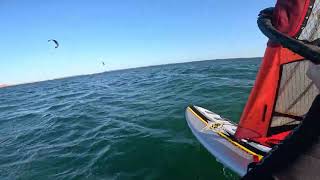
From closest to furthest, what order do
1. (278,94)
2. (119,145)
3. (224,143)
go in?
(278,94) → (224,143) → (119,145)

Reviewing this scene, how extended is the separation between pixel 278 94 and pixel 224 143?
3408 mm

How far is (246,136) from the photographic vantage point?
12.3ft

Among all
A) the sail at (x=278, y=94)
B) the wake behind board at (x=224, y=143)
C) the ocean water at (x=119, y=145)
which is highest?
the sail at (x=278, y=94)

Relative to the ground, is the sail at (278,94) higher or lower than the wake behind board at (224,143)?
higher

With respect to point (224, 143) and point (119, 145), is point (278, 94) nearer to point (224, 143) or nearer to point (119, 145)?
point (224, 143)

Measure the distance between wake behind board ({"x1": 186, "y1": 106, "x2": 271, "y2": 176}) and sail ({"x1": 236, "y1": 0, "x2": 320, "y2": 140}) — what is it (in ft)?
4.92

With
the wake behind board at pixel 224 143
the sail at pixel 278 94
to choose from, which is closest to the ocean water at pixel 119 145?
the wake behind board at pixel 224 143

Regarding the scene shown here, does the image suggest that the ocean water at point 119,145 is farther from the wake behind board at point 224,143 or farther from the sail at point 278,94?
→ the sail at point 278,94

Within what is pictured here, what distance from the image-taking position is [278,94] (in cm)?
352

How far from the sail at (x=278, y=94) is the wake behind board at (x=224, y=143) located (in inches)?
59.1

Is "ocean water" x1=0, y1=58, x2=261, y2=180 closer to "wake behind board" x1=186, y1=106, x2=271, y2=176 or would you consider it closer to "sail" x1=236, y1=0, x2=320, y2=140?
"wake behind board" x1=186, y1=106, x2=271, y2=176

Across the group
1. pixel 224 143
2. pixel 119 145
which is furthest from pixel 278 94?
pixel 119 145

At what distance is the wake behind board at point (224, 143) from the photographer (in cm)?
567

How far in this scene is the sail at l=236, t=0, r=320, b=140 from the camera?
3227mm
